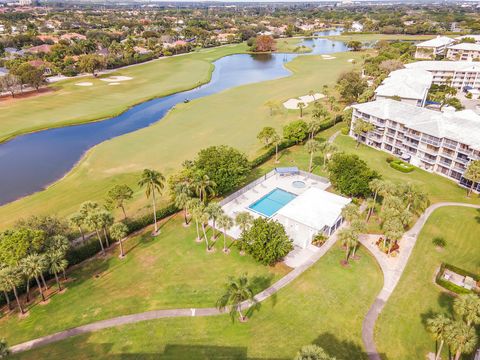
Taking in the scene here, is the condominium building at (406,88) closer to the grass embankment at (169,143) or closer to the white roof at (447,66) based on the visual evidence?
the white roof at (447,66)

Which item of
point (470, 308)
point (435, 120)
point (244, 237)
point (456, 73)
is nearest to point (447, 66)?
point (456, 73)

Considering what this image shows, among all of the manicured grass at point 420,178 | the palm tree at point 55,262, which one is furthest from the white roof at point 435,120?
the palm tree at point 55,262

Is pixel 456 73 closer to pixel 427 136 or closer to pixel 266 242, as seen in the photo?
pixel 427 136

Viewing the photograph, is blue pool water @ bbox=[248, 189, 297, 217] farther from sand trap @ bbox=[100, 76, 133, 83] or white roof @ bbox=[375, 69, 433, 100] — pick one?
sand trap @ bbox=[100, 76, 133, 83]

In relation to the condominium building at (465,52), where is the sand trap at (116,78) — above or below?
below

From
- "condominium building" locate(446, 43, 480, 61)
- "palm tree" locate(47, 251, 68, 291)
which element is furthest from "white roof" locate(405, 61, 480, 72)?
"palm tree" locate(47, 251, 68, 291)
